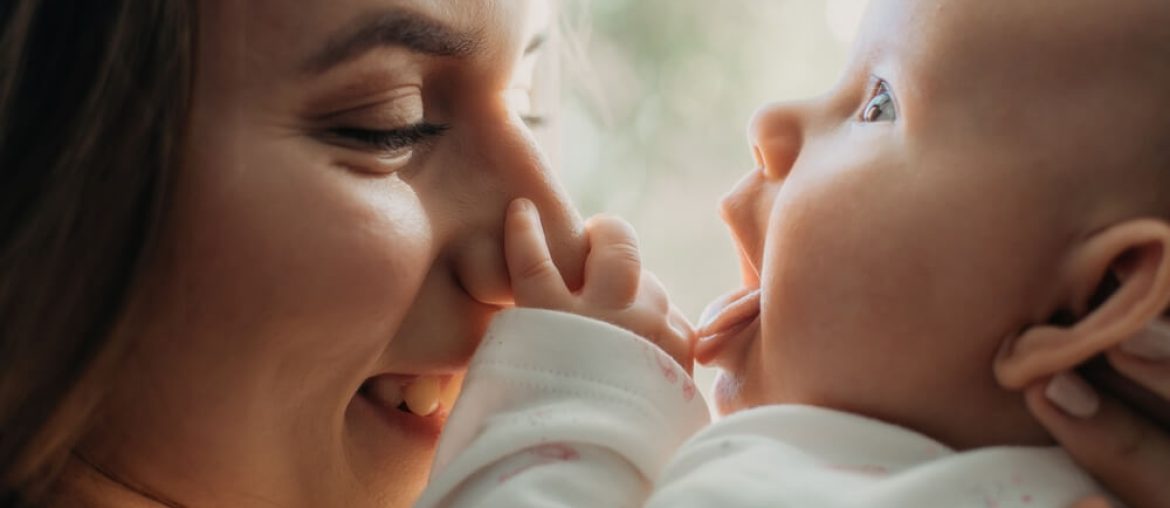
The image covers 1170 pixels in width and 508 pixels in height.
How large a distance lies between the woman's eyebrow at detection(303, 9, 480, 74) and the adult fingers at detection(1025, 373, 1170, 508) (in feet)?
1.83

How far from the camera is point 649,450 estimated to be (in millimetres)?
1073

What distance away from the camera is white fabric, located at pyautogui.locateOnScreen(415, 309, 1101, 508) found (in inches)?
37.0

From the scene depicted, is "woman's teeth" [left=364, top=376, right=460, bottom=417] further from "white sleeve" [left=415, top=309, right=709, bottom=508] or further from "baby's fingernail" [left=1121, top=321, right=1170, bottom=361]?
"baby's fingernail" [left=1121, top=321, right=1170, bottom=361]

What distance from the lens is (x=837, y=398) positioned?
3.45 ft

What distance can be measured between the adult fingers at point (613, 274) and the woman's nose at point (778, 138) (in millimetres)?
151

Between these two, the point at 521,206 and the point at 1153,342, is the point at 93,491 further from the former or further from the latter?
the point at 1153,342

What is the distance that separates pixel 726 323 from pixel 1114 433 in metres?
0.36

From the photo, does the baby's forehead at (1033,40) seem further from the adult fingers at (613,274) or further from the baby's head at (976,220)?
the adult fingers at (613,274)

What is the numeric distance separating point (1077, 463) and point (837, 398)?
0.62 feet

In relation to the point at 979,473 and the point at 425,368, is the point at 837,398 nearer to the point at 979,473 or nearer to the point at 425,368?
the point at 979,473

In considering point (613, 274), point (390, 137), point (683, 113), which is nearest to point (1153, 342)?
point (613, 274)

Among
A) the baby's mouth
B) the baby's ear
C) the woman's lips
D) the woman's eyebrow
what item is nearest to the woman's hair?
the woman's eyebrow

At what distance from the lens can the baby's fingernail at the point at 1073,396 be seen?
0.95 m

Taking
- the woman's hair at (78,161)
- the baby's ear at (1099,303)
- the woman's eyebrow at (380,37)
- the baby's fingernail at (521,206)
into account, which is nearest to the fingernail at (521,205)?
the baby's fingernail at (521,206)
